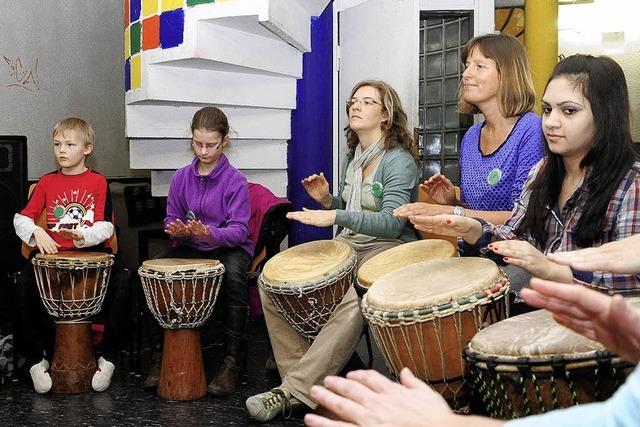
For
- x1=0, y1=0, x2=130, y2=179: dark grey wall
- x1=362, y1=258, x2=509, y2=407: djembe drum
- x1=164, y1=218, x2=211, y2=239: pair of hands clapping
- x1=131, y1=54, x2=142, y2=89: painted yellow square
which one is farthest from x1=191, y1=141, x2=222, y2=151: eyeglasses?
x1=0, y1=0, x2=130, y2=179: dark grey wall

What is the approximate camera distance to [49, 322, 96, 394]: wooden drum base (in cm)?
307

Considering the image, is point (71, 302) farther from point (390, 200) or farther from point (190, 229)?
point (390, 200)

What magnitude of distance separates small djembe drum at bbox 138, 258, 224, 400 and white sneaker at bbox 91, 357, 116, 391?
232mm

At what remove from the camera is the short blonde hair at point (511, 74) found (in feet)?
9.35

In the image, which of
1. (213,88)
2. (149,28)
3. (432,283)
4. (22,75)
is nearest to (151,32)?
→ (149,28)

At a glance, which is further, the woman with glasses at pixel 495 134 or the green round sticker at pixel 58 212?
the green round sticker at pixel 58 212

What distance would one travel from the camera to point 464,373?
204cm

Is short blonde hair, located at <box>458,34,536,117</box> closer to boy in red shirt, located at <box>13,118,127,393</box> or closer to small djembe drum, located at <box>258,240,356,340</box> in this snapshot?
small djembe drum, located at <box>258,240,356,340</box>

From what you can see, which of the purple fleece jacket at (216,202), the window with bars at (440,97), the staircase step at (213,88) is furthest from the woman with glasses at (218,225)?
the window with bars at (440,97)

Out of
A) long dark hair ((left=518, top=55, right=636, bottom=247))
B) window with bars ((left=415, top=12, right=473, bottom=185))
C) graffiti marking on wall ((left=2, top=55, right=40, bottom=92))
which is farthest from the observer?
window with bars ((left=415, top=12, right=473, bottom=185))

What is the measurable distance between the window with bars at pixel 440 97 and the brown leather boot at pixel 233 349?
2.58 m

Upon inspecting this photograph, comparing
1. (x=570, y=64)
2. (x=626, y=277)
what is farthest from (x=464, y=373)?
(x=570, y=64)

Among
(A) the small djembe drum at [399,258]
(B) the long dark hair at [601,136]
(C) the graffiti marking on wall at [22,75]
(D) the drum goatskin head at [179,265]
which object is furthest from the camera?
(C) the graffiti marking on wall at [22,75]

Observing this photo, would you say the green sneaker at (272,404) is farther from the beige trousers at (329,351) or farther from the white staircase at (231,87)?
the white staircase at (231,87)
